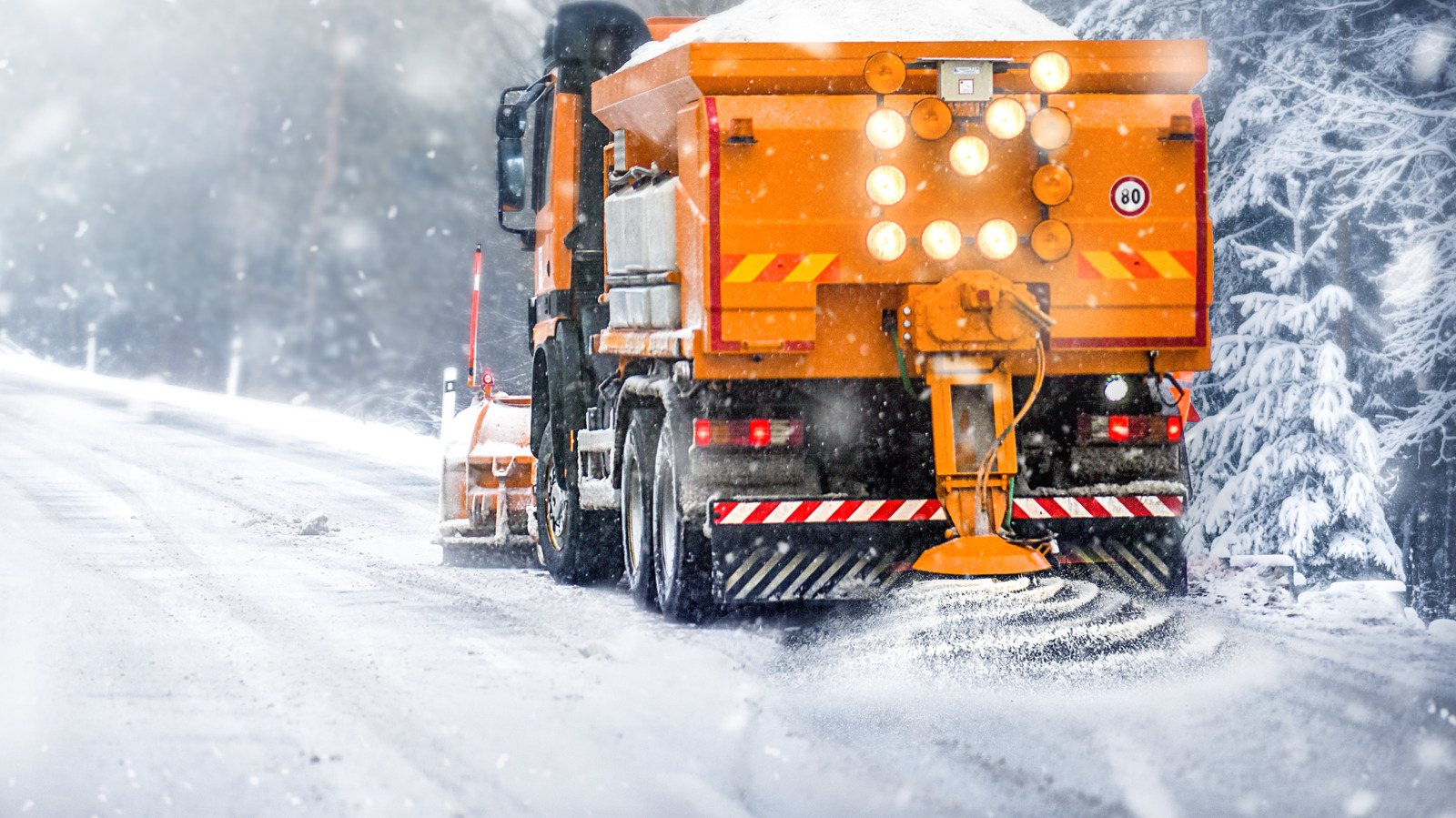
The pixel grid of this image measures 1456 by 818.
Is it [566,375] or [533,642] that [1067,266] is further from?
[566,375]

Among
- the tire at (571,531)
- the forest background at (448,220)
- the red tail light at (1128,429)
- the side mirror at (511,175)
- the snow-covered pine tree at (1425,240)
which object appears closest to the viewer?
the red tail light at (1128,429)

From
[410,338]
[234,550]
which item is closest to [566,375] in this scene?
[234,550]

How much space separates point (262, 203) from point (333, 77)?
4.24 meters

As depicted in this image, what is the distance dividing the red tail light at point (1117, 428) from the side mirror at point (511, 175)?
4.14m

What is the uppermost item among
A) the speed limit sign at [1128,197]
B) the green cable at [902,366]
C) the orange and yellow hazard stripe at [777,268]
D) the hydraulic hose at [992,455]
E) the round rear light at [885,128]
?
the round rear light at [885,128]

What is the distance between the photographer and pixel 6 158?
154 feet

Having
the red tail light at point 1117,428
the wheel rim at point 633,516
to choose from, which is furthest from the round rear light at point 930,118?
the wheel rim at point 633,516

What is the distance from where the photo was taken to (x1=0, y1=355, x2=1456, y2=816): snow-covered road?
428cm

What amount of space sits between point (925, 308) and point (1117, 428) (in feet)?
3.53

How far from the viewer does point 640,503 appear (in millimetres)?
7977

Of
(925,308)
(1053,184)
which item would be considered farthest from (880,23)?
(925,308)

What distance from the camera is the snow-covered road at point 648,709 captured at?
4.28 meters

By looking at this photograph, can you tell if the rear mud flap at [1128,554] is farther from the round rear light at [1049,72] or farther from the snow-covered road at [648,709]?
the round rear light at [1049,72]

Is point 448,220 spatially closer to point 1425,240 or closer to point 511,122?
point 1425,240
